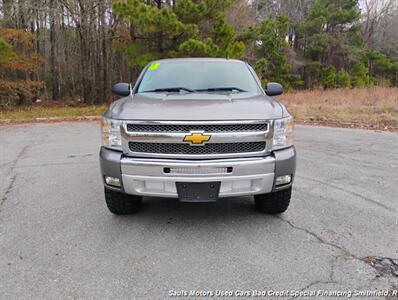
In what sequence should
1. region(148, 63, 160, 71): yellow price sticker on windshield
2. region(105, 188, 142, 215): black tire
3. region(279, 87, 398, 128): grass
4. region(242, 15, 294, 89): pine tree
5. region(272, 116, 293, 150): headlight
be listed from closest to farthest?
1. region(272, 116, 293, 150): headlight
2. region(105, 188, 142, 215): black tire
3. region(148, 63, 160, 71): yellow price sticker on windshield
4. region(279, 87, 398, 128): grass
5. region(242, 15, 294, 89): pine tree

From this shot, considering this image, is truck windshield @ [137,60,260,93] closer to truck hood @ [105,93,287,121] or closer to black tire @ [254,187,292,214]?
truck hood @ [105,93,287,121]

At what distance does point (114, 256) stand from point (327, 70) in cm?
3323

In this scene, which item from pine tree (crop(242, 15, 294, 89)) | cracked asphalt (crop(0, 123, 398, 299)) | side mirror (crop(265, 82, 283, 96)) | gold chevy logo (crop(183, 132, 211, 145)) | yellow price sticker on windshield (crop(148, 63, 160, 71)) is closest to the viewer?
cracked asphalt (crop(0, 123, 398, 299))

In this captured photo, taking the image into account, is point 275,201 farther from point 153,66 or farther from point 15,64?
point 15,64

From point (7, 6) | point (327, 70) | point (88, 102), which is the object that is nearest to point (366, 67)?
point (327, 70)

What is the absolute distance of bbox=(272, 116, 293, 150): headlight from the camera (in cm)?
311

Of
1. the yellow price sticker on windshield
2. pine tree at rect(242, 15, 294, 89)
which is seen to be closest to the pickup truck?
the yellow price sticker on windshield

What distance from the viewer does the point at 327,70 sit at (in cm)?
3206

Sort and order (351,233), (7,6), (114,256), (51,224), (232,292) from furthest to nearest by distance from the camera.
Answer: (7,6), (51,224), (351,233), (114,256), (232,292)

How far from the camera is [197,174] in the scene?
296 centimetres

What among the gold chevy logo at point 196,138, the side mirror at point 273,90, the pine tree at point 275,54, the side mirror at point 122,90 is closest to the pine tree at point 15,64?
the side mirror at point 122,90

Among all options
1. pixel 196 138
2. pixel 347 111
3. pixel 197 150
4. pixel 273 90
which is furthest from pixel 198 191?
pixel 347 111

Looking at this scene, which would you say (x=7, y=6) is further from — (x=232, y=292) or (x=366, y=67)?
(x=366, y=67)

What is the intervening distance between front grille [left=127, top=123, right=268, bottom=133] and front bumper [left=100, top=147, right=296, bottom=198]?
27 centimetres
